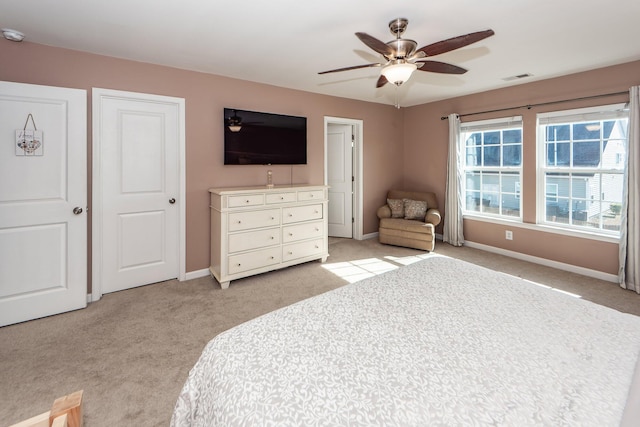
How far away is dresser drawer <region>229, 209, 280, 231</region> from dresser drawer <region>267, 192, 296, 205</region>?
0.11 metres

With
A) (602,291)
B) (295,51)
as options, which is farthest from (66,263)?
(602,291)

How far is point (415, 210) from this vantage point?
5137mm

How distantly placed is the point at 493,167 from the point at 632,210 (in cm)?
174

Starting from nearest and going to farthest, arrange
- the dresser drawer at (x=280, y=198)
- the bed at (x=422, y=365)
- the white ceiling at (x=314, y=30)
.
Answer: the bed at (x=422, y=365) < the white ceiling at (x=314, y=30) < the dresser drawer at (x=280, y=198)

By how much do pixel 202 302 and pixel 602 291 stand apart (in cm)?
421

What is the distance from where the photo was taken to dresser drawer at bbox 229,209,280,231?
3418 millimetres

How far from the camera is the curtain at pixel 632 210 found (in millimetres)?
3277

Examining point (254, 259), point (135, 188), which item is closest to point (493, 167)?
point (254, 259)

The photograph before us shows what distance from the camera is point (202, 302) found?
120 inches

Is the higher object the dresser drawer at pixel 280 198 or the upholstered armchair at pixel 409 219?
the dresser drawer at pixel 280 198

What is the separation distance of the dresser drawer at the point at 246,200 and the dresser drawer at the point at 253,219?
0.09 meters

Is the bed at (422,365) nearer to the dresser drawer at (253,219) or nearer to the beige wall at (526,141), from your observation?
the dresser drawer at (253,219)

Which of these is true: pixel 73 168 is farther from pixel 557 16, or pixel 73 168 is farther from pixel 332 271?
pixel 557 16

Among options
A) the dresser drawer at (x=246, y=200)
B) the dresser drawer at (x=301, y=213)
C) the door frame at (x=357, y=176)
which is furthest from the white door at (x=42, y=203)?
the door frame at (x=357, y=176)
